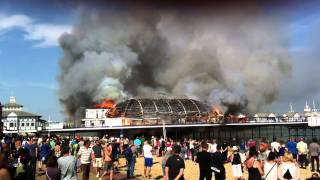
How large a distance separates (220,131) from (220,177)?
67.3 metres

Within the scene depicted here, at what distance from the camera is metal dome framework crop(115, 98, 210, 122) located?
80.0m

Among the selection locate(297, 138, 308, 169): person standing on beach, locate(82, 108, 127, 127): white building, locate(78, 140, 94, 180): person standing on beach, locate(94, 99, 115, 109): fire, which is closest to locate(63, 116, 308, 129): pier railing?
locate(82, 108, 127, 127): white building

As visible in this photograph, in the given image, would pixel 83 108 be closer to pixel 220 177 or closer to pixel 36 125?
pixel 36 125

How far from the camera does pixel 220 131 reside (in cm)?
7569

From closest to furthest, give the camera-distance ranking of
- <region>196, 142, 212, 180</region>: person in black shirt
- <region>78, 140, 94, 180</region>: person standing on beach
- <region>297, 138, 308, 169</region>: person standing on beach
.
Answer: <region>196, 142, 212, 180</region>: person in black shirt, <region>78, 140, 94, 180</region>: person standing on beach, <region>297, 138, 308, 169</region>: person standing on beach

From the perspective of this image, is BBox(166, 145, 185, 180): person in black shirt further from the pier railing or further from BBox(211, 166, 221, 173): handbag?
the pier railing

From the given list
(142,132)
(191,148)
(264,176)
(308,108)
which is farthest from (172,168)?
(308,108)

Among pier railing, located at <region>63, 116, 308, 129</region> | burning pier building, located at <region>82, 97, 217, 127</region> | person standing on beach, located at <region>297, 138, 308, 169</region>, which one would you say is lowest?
person standing on beach, located at <region>297, 138, 308, 169</region>

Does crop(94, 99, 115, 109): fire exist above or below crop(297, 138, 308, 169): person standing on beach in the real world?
above

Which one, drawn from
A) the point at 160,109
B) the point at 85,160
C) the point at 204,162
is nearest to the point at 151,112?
the point at 160,109

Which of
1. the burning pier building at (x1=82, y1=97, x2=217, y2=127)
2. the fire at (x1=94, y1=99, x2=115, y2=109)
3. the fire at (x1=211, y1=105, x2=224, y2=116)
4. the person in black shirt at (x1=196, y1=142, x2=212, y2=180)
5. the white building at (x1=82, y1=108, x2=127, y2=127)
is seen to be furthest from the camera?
the fire at (x1=211, y1=105, x2=224, y2=116)

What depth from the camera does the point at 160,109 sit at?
270 ft

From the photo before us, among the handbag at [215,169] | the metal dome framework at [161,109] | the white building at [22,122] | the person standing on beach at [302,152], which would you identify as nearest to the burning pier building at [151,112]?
the metal dome framework at [161,109]

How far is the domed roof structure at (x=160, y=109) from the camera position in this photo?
7969 cm
